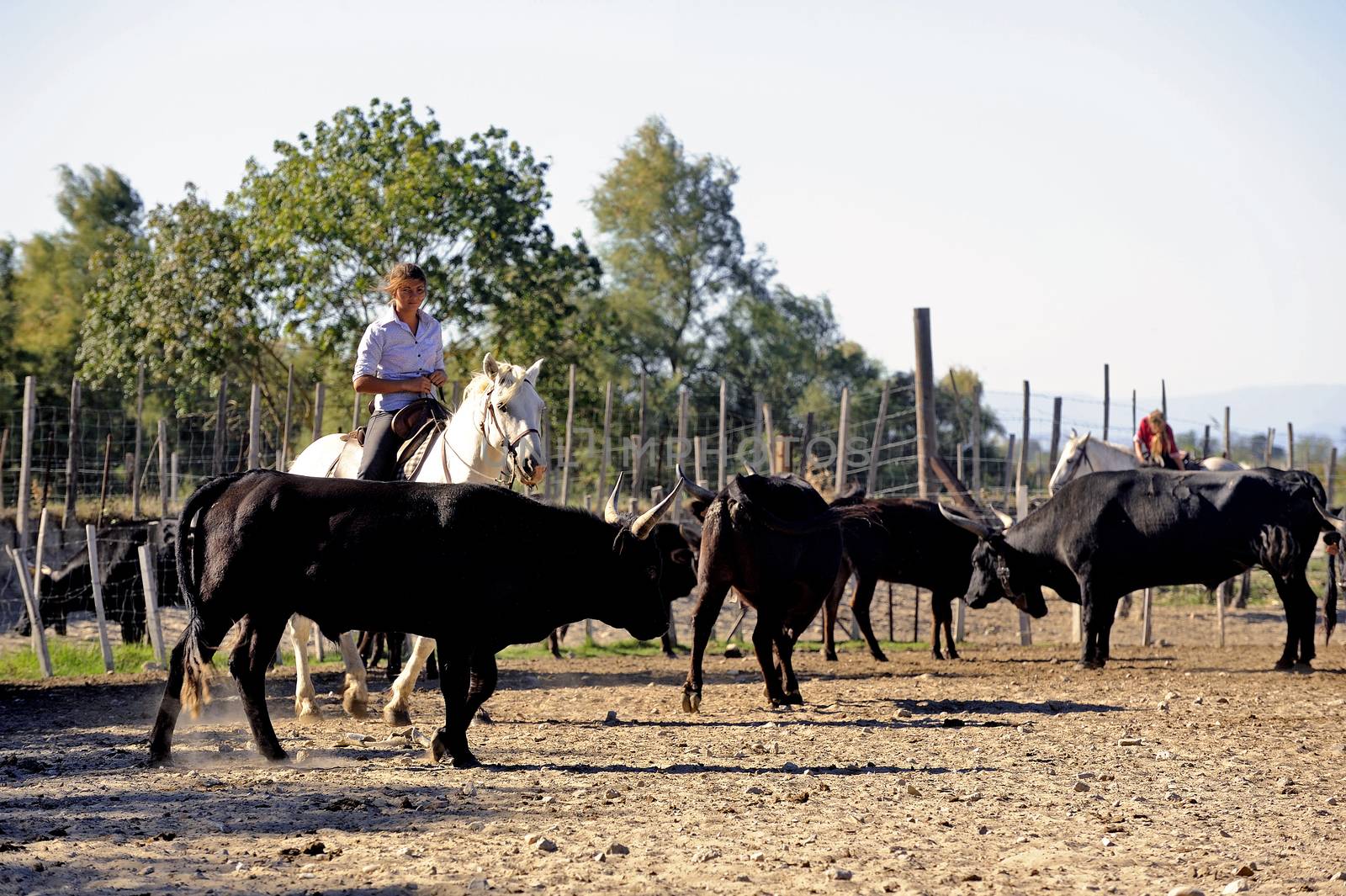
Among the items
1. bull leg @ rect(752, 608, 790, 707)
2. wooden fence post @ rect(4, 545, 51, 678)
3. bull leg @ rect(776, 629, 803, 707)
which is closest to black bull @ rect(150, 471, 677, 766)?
bull leg @ rect(752, 608, 790, 707)

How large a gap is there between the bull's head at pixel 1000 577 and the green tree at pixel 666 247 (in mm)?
26812

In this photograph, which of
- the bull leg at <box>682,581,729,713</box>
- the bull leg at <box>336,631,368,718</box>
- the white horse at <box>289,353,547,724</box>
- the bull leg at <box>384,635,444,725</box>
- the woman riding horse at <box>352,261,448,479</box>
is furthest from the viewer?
the bull leg at <box>682,581,729,713</box>

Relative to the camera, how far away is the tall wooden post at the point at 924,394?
17.3 m

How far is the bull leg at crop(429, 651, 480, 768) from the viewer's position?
6.83 m

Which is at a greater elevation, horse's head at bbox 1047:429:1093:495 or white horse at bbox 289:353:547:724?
horse's head at bbox 1047:429:1093:495

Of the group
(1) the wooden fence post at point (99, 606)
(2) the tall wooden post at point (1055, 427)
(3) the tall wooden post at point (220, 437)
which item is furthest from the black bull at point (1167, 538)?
(1) the wooden fence post at point (99, 606)

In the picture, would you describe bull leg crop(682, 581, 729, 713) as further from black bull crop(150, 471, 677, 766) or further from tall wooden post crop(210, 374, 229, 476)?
tall wooden post crop(210, 374, 229, 476)

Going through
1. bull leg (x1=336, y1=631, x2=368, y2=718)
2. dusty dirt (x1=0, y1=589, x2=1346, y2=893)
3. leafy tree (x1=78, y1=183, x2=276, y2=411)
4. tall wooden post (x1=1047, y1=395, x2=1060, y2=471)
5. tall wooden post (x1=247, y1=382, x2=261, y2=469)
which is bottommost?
dusty dirt (x1=0, y1=589, x2=1346, y2=893)

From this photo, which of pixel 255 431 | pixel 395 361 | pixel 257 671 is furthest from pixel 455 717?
pixel 255 431

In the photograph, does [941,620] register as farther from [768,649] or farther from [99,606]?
[99,606]

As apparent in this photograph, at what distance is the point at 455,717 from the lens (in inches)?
269

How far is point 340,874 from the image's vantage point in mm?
4734

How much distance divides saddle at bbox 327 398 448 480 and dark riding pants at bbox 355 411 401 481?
4 centimetres

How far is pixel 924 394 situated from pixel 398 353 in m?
9.85
